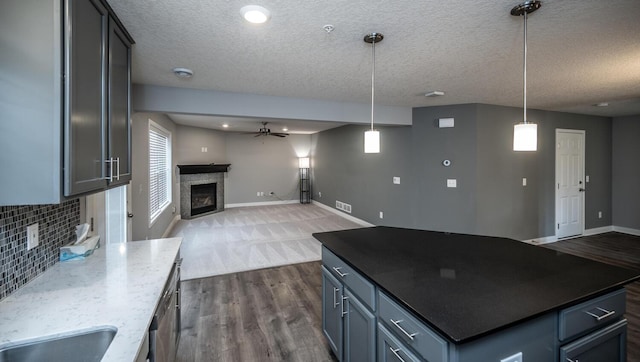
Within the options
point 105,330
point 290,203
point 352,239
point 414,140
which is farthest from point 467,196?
point 290,203

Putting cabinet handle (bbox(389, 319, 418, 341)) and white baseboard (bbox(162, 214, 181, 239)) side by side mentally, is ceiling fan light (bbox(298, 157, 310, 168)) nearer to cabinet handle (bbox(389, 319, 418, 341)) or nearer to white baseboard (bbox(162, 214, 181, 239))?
white baseboard (bbox(162, 214, 181, 239))

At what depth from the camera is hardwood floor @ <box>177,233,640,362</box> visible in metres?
2.21

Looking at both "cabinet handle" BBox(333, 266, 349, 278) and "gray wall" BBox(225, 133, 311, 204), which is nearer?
"cabinet handle" BBox(333, 266, 349, 278)

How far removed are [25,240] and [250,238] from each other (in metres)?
4.03

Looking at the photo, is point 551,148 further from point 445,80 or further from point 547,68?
A: point 445,80

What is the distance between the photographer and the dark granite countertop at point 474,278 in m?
1.09

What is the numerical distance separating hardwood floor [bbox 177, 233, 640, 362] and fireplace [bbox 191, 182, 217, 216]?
4.33m

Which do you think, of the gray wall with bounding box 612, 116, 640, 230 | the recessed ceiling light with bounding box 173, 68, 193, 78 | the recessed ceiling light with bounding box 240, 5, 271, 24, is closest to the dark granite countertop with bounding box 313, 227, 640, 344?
the recessed ceiling light with bounding box 240, 5, 271, 24

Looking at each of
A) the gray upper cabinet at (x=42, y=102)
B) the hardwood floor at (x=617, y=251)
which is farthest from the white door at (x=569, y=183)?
the gray upper cabinet at (x=42, y=102)

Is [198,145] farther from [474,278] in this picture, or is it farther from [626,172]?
[626,172]

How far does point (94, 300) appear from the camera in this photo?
1.31 meters

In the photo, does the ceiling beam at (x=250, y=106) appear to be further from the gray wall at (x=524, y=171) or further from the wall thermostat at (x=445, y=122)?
the gray wall at (x=524, y=171)

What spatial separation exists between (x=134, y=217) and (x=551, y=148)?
6.86 metres

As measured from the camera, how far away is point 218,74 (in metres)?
2.87
